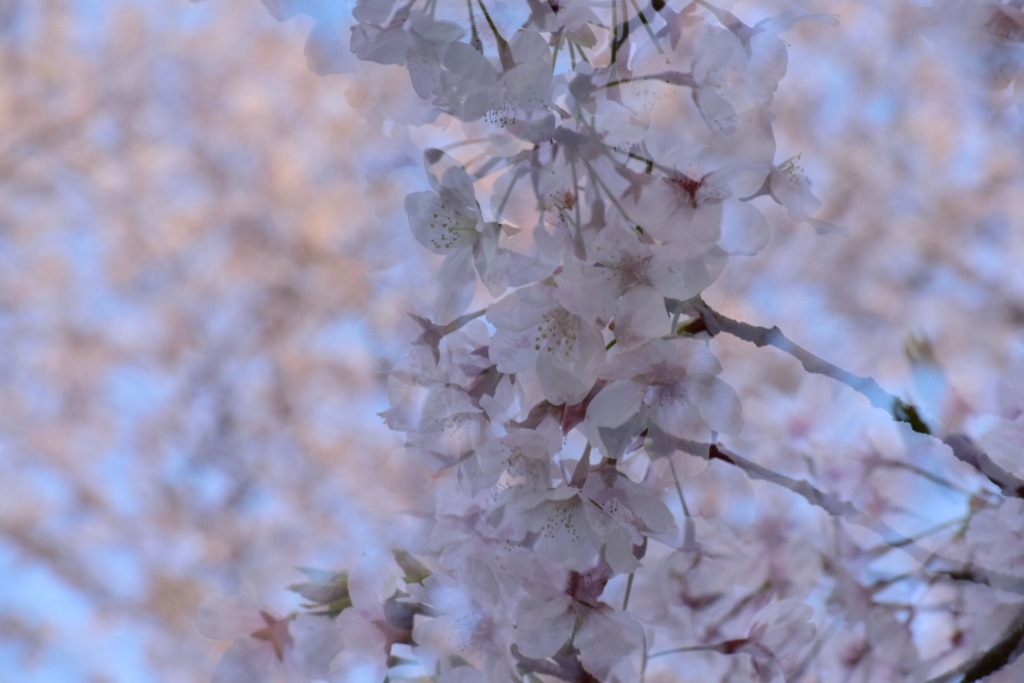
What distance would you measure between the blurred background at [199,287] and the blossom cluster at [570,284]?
187cm

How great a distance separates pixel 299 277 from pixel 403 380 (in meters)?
2.28

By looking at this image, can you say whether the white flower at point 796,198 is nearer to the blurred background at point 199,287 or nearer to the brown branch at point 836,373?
the brown branch at point 836,373

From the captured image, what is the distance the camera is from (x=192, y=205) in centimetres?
256

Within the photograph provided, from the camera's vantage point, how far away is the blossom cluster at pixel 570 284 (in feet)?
0.82

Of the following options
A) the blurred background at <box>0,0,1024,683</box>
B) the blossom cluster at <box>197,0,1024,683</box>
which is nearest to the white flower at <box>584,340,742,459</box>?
the blossom cluster at <box>197,0,1024,683</box>

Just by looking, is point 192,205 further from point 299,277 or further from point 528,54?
point 528,54

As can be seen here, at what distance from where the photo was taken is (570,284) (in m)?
0.25

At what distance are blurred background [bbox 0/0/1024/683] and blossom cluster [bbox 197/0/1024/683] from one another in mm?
1874

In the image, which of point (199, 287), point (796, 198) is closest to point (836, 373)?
point (796, 198)

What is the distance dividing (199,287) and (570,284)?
2470 mm

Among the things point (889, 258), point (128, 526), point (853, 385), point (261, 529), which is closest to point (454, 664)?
point (853, 385)

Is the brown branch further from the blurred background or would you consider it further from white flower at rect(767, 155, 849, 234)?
the blurred background

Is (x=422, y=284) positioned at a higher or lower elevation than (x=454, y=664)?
higher

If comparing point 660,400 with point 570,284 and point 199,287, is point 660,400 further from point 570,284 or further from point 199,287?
point 199,287
